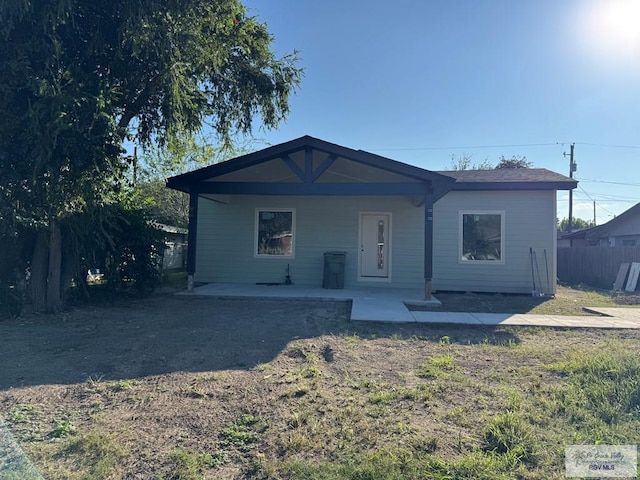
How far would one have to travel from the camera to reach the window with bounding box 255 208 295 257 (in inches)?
484

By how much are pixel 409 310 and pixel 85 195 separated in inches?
250

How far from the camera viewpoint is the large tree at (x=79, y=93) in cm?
611

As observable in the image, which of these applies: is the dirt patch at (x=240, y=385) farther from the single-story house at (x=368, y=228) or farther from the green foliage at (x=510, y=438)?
the single-story house at (x=368, y=228)

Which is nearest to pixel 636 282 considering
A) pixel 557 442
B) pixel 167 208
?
pixel 557 442

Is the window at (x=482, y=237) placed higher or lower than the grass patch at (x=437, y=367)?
higher

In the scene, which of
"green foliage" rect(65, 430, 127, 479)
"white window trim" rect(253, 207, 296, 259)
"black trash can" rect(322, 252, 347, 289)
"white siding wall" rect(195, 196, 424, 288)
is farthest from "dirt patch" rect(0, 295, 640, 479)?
"white window trim" rect(253, 207, 296, 259)

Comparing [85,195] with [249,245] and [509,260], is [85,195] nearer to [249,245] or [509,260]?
[249,245]

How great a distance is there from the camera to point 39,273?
776cm

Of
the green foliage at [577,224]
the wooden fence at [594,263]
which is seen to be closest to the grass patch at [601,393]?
the wooden fence at [594,263]

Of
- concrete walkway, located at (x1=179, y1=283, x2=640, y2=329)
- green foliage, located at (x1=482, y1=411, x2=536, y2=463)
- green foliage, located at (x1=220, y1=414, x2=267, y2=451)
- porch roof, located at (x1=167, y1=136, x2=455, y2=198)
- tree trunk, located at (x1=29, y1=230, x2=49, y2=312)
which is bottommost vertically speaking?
green foliage, located at (x1=220, y1=414, x2=267, y2=451)

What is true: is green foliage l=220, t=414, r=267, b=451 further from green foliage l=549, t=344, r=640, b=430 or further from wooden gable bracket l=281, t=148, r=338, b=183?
wooden gable bracket l=281, t=148, r=338, b=183

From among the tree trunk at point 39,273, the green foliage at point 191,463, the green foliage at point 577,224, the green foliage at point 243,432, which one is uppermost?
the green foliage at point 577,224

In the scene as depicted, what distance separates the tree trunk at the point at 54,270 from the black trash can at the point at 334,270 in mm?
6289

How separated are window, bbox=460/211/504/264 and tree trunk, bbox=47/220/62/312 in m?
9.65
